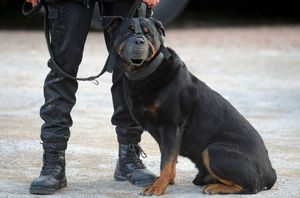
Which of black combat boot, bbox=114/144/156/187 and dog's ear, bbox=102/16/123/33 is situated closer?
dog's ear, bbox=102/16/123/33

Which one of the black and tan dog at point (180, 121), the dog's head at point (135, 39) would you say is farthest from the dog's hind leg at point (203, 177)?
the dog's head at point (135, 39)

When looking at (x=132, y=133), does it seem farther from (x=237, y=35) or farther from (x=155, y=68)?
(x=237, y=35)

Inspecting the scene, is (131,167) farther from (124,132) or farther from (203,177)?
(203,177)

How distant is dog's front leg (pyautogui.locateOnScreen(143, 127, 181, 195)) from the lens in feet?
16.0

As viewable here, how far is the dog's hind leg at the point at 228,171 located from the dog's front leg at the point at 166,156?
199 millimetres

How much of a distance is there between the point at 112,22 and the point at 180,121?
2.34ft

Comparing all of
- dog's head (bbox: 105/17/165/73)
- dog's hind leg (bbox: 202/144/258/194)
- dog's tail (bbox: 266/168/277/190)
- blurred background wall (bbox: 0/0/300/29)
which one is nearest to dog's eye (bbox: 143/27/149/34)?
dog's head (bbox: 105/17/165/73)

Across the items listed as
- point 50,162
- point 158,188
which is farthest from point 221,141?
point 50,162

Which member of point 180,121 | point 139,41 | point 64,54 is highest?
point 139,41

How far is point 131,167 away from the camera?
5352mm

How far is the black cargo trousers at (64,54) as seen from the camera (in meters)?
5.05

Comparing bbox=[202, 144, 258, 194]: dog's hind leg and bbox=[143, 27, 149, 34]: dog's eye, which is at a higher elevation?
bbox=[143, 27, 149, 34]: dog's eye

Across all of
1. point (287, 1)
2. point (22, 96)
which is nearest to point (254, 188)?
point (22, 96)

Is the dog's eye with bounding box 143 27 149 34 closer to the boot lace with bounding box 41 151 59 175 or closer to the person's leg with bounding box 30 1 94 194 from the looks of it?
the person's leg with bounding box 30 1 94 194
